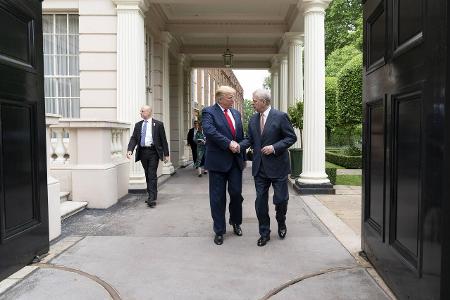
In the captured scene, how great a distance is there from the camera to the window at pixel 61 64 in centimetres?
963

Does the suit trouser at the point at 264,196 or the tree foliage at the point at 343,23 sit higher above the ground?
the tree foliage at the point at 343,23

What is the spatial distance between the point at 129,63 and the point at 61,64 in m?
1.80

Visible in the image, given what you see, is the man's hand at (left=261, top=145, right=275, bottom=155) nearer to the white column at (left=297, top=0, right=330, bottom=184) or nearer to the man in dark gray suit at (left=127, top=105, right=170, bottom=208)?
the man in dark gray suit at (left=127, top=105, right=170, bottom=208)

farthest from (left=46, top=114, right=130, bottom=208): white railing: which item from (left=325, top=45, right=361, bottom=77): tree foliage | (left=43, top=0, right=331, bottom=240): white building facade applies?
(left=325, top=45, right=361, bottom=77): tree foliage

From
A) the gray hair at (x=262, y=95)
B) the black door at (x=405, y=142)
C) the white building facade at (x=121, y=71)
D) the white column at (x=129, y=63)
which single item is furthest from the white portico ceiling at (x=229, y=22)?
the black door at (x=405, y=142)

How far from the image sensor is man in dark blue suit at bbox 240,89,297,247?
5012 millimetres

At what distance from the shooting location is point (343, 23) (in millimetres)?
34344

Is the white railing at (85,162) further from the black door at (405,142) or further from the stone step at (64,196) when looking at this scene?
the black door at (405,142)

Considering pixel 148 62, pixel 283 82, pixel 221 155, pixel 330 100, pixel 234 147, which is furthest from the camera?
pixel 330 100

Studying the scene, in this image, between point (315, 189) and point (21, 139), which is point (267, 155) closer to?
point (21, 139)

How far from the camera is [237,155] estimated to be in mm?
5266

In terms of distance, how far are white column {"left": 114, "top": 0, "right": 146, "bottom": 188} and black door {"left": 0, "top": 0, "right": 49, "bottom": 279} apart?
468cm

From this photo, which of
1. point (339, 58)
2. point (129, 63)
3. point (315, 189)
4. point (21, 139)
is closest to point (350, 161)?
point (315, 189)

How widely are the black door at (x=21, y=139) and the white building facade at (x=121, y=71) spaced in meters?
0.88
